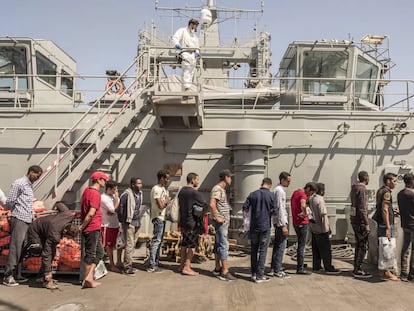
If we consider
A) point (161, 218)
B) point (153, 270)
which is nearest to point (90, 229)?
point (161, 218)

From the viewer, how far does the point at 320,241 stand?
7.07 metres

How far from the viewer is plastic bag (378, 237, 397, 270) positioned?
643cm

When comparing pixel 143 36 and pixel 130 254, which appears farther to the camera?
pixel 143 36

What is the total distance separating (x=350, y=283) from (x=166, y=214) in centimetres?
339

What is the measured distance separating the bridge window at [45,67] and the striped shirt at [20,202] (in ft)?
24.3

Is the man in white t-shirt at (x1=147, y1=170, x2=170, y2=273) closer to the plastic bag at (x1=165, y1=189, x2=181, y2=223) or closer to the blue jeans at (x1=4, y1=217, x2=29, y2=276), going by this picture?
the plastic bag at (x1=165, y1=189, x2=181, y2=223)

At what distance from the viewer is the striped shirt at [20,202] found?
589 cm

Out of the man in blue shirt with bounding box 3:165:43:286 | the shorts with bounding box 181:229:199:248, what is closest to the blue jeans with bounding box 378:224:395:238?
the shorts with bounding box 181:229:199:248

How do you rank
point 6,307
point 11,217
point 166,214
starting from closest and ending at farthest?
point 6,307 → point 11,217 → point 166,214

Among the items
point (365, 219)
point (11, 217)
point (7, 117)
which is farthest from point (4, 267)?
point (365, 219)

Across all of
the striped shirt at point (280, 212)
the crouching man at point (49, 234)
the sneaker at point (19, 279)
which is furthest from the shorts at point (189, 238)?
the sneaker at point (19, 279)

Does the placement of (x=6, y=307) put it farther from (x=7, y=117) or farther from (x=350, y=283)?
(x=7, y=117)

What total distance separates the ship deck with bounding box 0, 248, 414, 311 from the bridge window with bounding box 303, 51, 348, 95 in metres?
6.47

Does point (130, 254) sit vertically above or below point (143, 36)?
below
